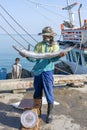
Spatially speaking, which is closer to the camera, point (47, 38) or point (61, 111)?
point (47, 38)

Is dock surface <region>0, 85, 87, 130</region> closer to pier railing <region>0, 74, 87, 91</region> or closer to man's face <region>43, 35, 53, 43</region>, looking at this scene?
pier railing <region>0, 74, 87, 91</region>

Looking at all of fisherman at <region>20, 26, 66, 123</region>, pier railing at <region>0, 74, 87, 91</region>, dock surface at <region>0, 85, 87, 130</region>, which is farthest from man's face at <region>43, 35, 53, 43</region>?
pier railing at <region>0, 74, 87, 91</region>

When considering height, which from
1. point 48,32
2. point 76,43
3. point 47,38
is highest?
point 48,32

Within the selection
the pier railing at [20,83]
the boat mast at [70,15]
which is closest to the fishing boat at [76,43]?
the boat mast at [70,15]

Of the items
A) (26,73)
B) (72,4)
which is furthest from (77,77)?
(72,4)

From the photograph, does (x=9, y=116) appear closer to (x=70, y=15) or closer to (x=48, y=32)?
(x=48, y=32)

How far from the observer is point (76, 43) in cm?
1980

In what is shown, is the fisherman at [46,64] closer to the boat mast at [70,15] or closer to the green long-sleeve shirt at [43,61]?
the green long-sleeve shirt at [43,61]

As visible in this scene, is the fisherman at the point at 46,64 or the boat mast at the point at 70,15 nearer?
the fisherman at the point at 46,64

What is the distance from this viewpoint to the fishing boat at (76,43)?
66.0 ft

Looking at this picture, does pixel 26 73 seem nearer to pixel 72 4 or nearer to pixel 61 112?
pixel 72 4

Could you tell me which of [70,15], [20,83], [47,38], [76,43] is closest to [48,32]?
[47,38]

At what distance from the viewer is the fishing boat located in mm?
20109

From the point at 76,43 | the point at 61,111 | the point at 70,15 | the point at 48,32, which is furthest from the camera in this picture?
the point at 70,15
